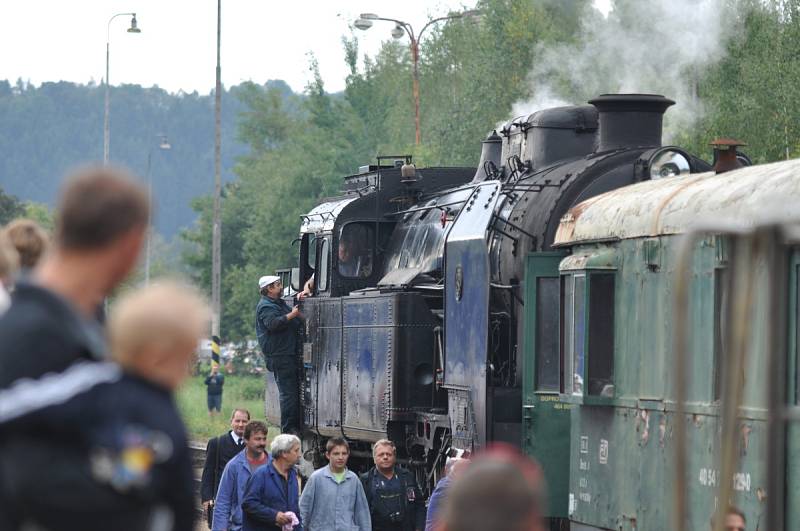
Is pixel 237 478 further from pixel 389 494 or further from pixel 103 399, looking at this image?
pixel 103 399

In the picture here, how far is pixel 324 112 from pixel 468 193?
45838mm

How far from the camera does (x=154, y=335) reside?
3.17 meters

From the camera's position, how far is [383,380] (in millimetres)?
15055

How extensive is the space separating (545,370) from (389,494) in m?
1.55

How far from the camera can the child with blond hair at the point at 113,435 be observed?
3029 millimetres

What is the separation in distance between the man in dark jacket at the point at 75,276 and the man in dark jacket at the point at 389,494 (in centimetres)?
914

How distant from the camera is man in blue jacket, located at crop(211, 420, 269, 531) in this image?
11930 mm

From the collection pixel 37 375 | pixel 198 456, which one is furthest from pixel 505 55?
pixel 37 375

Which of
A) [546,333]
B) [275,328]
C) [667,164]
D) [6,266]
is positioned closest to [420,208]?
[275,328]

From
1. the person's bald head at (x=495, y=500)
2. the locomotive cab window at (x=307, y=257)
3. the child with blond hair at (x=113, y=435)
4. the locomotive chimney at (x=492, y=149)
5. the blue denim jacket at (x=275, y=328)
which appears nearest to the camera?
the child with blond hair at (x=113, y=435)

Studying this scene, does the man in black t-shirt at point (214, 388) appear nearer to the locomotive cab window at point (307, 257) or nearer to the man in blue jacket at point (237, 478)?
the locomotive cab window at point (307, 257)

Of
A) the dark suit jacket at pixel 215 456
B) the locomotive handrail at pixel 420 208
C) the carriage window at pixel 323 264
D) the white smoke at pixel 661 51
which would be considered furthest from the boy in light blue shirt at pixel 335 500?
the white smoke at pixel 661 51

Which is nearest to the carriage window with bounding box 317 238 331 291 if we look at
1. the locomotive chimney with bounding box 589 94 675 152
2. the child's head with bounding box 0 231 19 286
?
the locomotive chimney with bounding box 589 94 675 152

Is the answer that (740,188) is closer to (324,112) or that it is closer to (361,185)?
(361,185)
